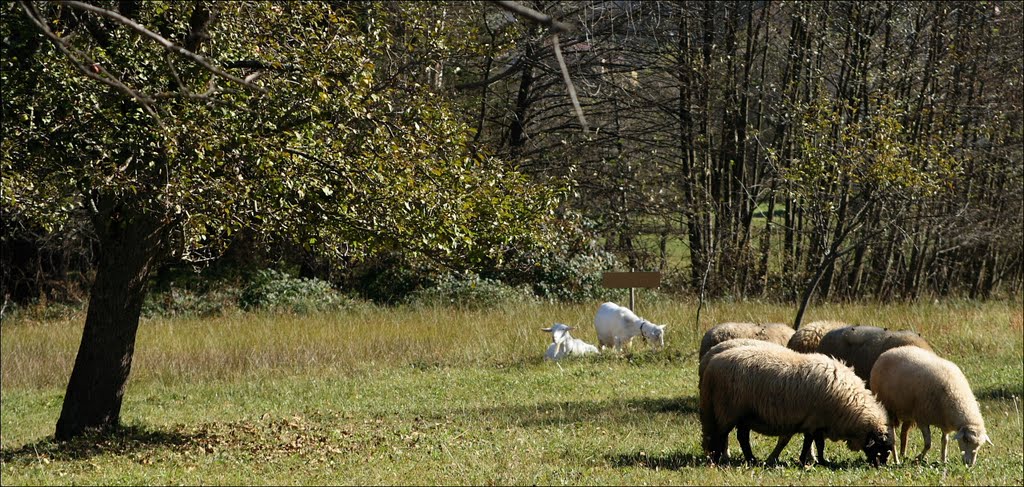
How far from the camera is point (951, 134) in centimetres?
2286

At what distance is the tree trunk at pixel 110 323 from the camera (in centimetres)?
1152

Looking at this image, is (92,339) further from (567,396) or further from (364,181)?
(567,396)

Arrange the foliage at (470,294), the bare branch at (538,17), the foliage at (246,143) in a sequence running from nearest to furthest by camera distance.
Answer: the bare branch at (538,17) → the foliage at (246,143) → the foliage at (470,294)

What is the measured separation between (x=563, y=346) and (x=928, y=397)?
8788 millimetres

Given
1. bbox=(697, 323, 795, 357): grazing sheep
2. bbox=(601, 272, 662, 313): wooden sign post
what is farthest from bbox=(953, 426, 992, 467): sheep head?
bbox=(601, 272, 662, 313): wooden sign post

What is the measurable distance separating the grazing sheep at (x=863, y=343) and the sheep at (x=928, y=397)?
1.60 m

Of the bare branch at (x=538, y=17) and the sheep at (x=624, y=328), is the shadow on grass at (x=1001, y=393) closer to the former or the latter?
the sheep at (x=624, y=328)

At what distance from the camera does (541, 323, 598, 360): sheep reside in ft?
57.8

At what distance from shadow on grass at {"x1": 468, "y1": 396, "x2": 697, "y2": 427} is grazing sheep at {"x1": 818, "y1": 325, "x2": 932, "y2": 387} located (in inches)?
72.6

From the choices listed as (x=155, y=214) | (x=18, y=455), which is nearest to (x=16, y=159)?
(x=155, y=214)

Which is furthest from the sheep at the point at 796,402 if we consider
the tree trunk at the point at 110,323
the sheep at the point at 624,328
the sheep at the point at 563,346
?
the sheep at the point at 624,328

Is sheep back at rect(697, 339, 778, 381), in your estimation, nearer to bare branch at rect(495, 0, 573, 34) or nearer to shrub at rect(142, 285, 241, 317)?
bare branch at rect(495, 0, 573, 34)

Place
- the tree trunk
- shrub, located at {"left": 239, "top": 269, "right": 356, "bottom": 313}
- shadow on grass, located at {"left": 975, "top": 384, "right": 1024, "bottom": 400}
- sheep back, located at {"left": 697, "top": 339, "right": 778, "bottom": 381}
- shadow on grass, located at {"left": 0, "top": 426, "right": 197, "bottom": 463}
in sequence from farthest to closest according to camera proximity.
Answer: shrub, located at {"left": 239, "top": 269, "right": 356, "bottom": 313}, shadow on grass, located at {"left": 975, "top": 384, "right": 1024, "bottom": 400}, the tree trunk, shadow on grass, located at {"left": 0, "top": 426, "right": 197, "bottom": 463}, sheep back, located at {"left": 697, "top": 339, "right": 778, "bottom": 381}

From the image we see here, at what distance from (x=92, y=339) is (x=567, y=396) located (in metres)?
5.92
